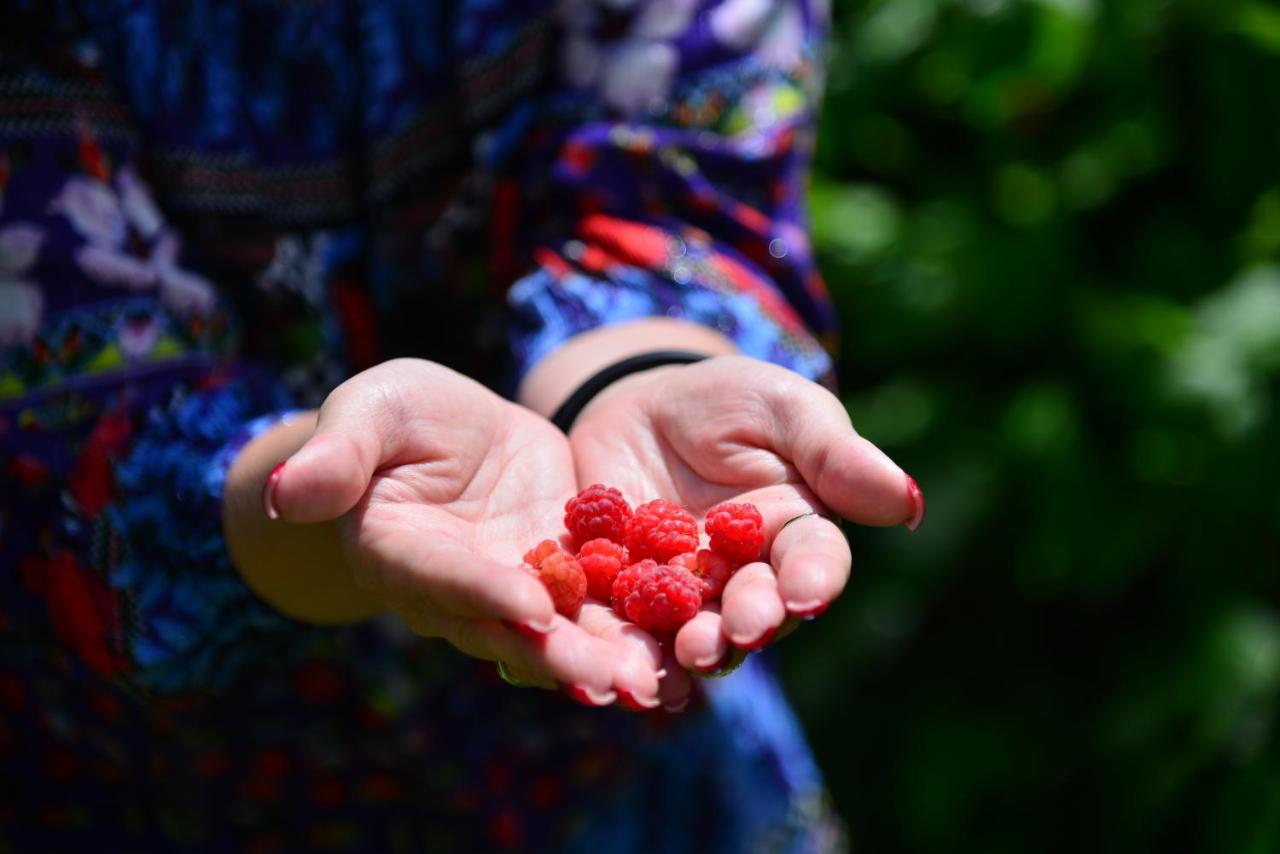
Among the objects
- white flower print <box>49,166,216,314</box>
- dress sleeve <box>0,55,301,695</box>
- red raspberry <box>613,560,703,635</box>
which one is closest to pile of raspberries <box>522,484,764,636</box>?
red raspberry <box>613,560,703,635</box>

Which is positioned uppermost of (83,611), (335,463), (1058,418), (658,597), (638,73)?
(638,73)

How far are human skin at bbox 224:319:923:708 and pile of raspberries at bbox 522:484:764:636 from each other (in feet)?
0.05

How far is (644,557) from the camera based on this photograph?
2.85ft

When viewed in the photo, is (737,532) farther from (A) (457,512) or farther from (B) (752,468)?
(A) (457,512)

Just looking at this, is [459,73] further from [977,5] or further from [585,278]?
[977,5]

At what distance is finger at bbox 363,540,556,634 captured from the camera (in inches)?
27.4

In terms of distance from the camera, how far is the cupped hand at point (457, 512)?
71 centimetres

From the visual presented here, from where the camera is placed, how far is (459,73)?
106 cm

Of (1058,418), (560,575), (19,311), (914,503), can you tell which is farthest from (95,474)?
(1058,418)

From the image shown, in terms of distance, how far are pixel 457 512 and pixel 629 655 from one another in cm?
18

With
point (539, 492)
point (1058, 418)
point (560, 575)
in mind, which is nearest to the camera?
point (560, 575)

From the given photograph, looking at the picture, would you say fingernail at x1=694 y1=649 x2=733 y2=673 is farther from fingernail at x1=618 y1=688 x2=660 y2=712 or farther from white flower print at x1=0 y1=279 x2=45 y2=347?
white flower print at x1=0 y1=279 x2=45 y2=347

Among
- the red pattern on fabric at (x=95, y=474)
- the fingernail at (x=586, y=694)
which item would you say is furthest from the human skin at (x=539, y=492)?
the red pattern on fabric at (x=95, y=474)

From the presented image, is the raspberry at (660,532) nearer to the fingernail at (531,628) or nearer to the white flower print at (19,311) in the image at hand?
the fingernail at (531,628)
